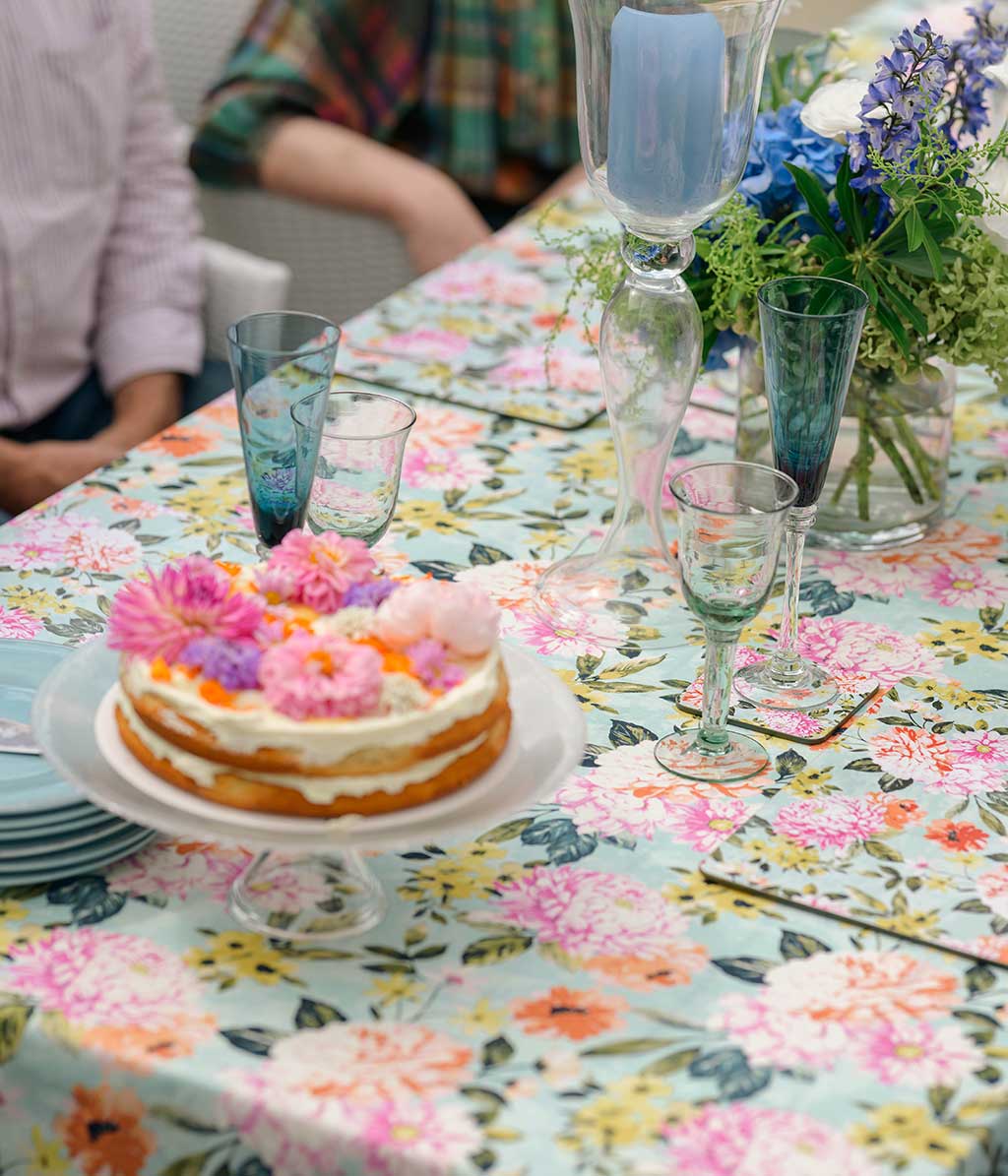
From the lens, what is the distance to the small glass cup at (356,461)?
1077 mm

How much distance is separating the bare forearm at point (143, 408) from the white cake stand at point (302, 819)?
1.09m

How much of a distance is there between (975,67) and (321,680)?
82 cm

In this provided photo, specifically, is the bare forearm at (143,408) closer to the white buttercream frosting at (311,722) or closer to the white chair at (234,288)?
the white chair at (234,288)

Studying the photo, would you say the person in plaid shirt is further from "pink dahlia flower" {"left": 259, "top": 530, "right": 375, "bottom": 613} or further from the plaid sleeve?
"pink dahlia flower" {"left": 259, "top": 530, "right": 375, "bottom": 613}

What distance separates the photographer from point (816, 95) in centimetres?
122

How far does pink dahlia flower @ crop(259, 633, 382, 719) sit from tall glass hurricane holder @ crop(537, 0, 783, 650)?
432 mm

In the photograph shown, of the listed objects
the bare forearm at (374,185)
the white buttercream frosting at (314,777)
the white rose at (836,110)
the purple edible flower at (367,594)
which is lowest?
the bare forearm at (374,185)

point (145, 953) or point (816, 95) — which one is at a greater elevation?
point (816, 95)

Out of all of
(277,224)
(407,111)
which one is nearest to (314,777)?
(277,224)

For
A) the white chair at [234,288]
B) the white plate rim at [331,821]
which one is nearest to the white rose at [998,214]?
the white plate rim at [331,821]

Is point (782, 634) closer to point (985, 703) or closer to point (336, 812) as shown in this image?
point (985, 703)

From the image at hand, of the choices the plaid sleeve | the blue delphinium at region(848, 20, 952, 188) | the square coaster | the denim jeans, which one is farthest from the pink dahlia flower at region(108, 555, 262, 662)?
the plaid sleeve

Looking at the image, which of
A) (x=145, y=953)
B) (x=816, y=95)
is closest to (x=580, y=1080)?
(x=145, y=953)

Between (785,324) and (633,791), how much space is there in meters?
0.32
